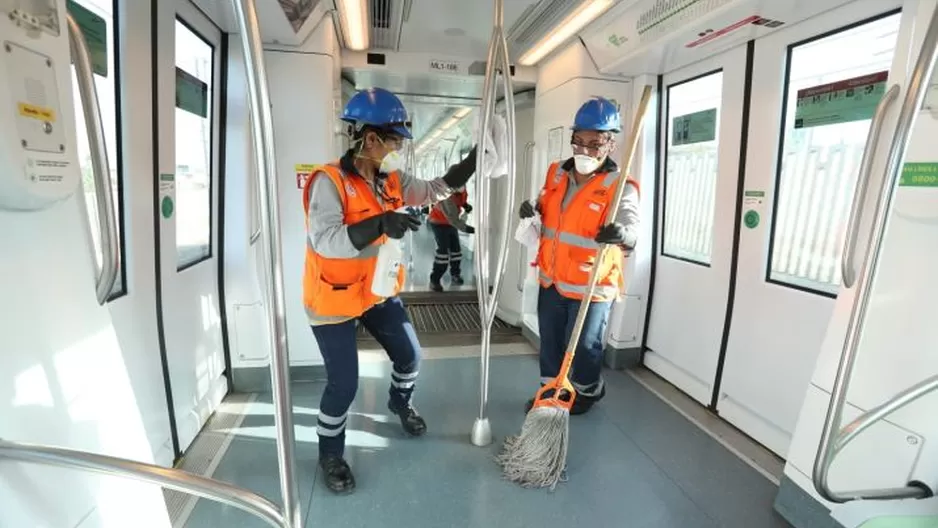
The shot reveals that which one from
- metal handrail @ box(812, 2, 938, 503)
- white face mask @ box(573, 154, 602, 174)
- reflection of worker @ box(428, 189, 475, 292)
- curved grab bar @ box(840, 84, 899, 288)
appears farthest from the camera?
reflection of worker @ box(428, 189, 475, 292)

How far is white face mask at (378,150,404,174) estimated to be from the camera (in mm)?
2242

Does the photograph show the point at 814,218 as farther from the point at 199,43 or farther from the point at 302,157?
the point at 199,43

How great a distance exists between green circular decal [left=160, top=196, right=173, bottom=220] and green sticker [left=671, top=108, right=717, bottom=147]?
3.30 metres

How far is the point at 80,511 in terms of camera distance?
2.97 ft

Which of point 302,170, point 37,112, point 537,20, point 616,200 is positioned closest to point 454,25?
point 537,20

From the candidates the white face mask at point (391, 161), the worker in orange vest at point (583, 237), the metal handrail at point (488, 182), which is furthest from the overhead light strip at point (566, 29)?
the white face mask at point (391, 161)

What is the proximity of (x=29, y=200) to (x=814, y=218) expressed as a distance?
124 inches

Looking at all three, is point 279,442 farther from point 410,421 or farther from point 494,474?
point 410,421

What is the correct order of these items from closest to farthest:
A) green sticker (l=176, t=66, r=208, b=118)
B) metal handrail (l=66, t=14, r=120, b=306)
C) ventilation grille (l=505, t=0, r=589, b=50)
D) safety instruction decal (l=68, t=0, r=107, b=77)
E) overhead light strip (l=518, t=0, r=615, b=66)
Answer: metal handrail (l=66, t=14, r=120, b=306) < safety instruction decal (l=68, t=0, r=107, b=77) < green sticker (l=176, t=66, r=208, b=118) < overhead light strip (l=518, t=0, r=615, b=66) < ventilation grille (l=505, t=0, r=589, b=50)

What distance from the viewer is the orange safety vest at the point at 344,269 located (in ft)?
7.03

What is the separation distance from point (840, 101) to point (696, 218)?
1.19 meters

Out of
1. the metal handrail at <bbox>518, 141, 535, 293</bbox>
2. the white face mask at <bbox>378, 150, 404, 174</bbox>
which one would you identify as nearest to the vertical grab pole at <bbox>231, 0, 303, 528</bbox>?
the white face mask at <bbox>378, 150, 404, 174</bbox>

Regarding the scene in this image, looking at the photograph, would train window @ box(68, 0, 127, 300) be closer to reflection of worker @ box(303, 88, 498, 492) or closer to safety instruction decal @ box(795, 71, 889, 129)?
reflection of worker @ box(303, 88, 498, 492)

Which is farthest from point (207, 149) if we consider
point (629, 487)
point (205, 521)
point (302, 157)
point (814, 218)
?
point (814, 218)
